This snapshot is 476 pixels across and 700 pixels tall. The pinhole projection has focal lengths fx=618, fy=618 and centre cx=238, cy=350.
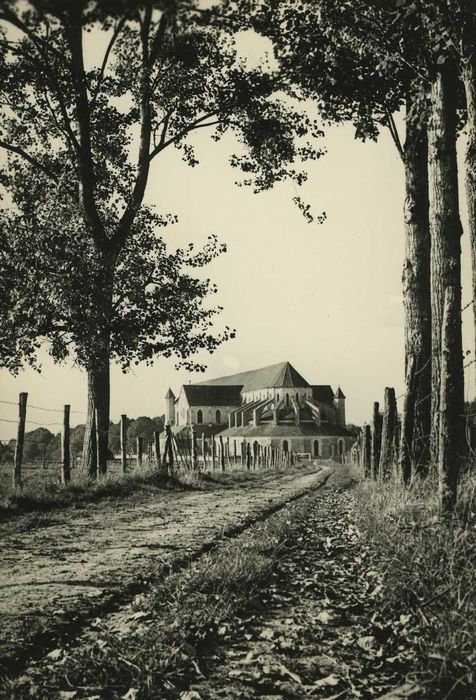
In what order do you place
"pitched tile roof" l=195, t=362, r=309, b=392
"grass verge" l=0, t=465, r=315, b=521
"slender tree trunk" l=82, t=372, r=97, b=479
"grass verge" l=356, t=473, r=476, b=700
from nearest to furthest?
"grass verge" l=356, t=473, r=476, b=700
"grass verge" l=0, t=465, r=315, b=521
"slender tree trunk" l=82, t=372, r=97, b=479
"pitched tile roof" l=195, t=362, r=309, b=392

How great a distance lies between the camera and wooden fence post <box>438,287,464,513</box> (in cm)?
672

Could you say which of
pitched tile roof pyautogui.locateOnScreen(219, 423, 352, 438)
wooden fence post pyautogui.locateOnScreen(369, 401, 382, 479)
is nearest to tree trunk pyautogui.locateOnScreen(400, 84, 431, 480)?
wooden fence post pyautogui.locateOnScreen(369, 401, 382, 479)

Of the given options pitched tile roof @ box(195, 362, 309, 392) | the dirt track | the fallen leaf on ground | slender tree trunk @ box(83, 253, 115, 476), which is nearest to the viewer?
the fallen leaf on ground

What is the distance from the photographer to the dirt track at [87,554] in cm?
461

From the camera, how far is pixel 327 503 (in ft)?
40.9

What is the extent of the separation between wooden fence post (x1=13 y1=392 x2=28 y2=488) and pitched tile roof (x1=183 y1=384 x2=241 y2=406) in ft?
304

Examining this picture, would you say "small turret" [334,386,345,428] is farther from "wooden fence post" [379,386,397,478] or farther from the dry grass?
the dry grass

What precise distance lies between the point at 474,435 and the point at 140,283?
34.3 ft

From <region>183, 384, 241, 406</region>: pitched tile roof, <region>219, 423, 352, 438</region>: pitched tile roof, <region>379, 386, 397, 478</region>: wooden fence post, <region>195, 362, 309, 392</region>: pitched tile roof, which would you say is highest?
<region>195, 362, 309, 392</region>: pitched tile roof

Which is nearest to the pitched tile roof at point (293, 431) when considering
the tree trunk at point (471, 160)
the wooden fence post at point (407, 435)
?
the wooden fence post at point (407, 435)

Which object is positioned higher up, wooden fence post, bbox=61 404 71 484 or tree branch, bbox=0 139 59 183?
tree branch, bbox=0 139 59 183

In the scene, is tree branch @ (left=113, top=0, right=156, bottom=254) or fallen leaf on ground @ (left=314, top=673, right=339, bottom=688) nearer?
fallen leaf on ground @ (left=314, top=673, right=339, bottom=688)

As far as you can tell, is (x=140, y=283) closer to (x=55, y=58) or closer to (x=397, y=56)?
(x=55, y=58)

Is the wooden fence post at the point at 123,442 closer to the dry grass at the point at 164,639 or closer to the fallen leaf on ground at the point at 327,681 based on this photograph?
the dry grass at the point at 164,639
